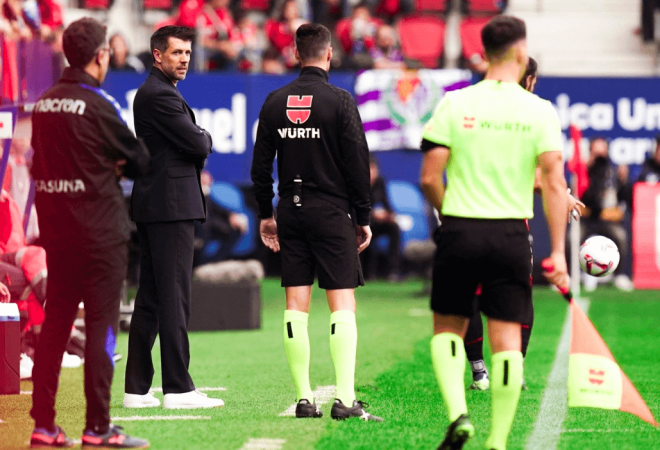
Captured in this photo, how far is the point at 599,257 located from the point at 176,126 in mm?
2825

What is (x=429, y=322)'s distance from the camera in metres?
12.2

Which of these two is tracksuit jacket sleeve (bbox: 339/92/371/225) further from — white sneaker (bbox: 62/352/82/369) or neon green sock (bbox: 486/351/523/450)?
white sneaker (bbox: 62/352/82/369)

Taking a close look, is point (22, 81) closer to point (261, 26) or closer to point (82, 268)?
point (82, 268)

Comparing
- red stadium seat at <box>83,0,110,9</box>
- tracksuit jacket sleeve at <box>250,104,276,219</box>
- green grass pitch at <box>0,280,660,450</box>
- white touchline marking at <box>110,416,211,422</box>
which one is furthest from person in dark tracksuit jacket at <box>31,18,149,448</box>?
red stadium seat at <box>83,0,110,9</box>

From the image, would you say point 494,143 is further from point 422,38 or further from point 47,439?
point 422,38

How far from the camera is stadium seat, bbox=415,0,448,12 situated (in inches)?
827

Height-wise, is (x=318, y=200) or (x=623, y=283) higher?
(x=318, y=200)

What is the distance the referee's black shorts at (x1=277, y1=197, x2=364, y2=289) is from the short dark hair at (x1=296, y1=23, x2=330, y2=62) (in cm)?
83

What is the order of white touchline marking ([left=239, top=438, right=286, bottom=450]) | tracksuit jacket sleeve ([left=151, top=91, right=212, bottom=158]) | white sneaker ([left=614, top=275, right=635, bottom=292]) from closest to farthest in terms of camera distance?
white touchline marking ([left=239, top=438, right=286, bottom=450])
tracksuit jacket sleeve ([left=151, top=91, right=212, bottom=158])
white sneaker ([left=614, top=275, right=635, bottom=292])

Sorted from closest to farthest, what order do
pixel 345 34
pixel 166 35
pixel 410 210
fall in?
pixel 166 35
pixel 410 210
pixel 345 34

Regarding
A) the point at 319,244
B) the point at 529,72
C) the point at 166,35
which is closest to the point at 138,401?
the point at 319,244

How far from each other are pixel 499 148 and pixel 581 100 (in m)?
13.7

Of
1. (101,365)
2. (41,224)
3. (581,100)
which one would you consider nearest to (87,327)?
(101,365)

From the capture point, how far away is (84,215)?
5.18 meters
